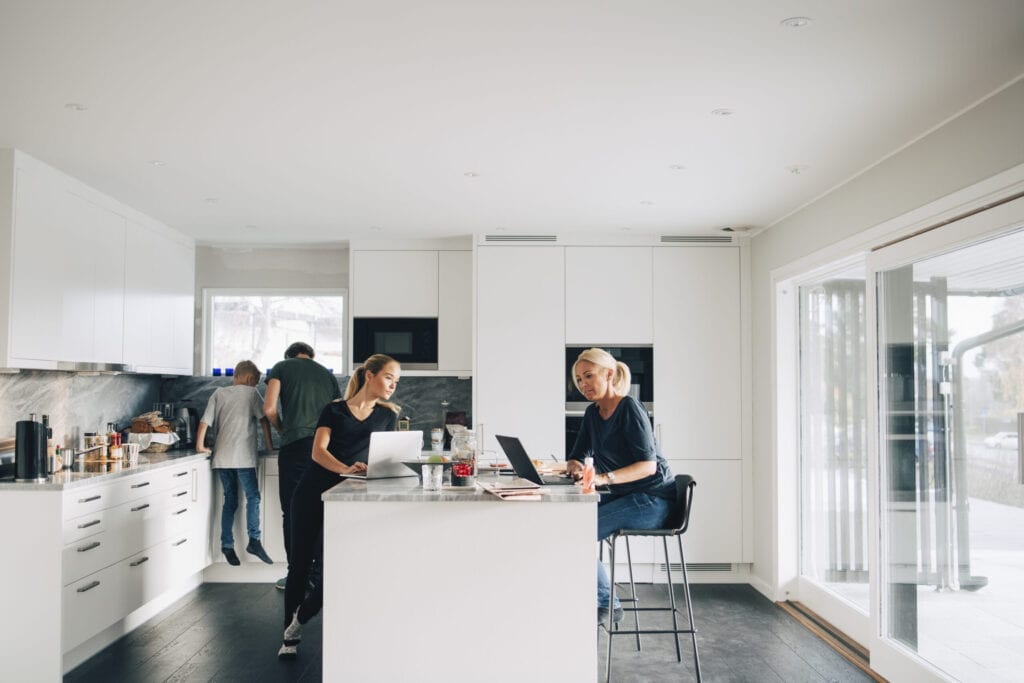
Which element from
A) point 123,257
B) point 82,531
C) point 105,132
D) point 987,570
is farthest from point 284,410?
point 987,570

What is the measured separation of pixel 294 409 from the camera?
5.56 metres

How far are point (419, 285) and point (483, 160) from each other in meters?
2.26

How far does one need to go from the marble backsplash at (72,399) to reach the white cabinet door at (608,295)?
123 inches

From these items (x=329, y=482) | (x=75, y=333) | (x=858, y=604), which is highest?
(x=75, y=333)

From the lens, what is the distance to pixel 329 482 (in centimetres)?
398

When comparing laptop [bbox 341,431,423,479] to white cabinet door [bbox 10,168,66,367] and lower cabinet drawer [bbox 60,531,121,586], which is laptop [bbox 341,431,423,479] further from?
white cabinet door [bbox 10,168,66,367]

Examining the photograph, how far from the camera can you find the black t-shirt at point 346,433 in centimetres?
400

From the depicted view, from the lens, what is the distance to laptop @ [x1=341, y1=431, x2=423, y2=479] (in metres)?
3.58

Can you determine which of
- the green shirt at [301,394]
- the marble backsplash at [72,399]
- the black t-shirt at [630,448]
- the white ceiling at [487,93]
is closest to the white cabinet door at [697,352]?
the white ceiling at [487,93]

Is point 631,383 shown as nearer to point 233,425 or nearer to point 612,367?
point 612,367

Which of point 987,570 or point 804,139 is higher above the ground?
point 804,139

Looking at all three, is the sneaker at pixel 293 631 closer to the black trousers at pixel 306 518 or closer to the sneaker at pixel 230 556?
the black trousers at pixel 306 518

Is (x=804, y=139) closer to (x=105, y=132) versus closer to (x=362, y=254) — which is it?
(x=105, y=132)

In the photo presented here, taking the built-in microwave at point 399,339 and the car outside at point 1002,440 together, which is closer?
the car outside at point 1002,440
